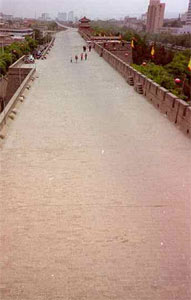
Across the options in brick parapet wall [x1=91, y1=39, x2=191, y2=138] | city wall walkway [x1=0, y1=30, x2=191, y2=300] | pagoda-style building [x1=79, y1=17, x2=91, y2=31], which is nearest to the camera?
city wall walkway [x1=0, y1=30, x2=191, y2=300]

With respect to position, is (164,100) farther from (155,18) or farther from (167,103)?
(155,18)

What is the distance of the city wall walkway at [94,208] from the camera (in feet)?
14.9

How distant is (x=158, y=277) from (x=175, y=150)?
4699 mm

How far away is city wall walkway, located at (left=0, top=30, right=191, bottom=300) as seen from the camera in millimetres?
4527

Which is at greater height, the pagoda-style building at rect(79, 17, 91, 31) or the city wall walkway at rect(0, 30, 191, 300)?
the pagoda-style building at rect(79, 17, 91, 31)

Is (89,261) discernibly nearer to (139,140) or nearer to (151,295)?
(151,295)

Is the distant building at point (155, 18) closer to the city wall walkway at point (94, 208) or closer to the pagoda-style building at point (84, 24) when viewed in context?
the pagoda-style building at point (84, 24)

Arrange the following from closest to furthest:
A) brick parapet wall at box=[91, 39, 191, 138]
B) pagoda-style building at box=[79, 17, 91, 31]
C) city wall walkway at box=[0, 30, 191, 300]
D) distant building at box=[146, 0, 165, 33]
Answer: city wall walkway at box=[0, 30, 191, 300]
brick parapet wall at box=[91, 39, 191, 138]
pagoda-style building at box=[79, 17, 91, 31]
distant building at box=[146, 0, 165, 33]

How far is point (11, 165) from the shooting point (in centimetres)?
764

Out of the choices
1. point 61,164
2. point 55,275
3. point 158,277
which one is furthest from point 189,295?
point 61,164

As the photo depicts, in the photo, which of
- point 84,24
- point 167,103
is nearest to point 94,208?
point 167,103

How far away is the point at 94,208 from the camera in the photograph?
6.09 meters

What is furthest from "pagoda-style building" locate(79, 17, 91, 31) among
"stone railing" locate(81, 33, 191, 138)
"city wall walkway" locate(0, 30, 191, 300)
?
"city wall walkway" locate(0, 30, 191, 300)

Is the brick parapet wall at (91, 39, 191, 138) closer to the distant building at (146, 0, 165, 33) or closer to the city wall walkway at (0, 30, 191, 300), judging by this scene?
the city wall walkway at (0, 30, 191, 300)
